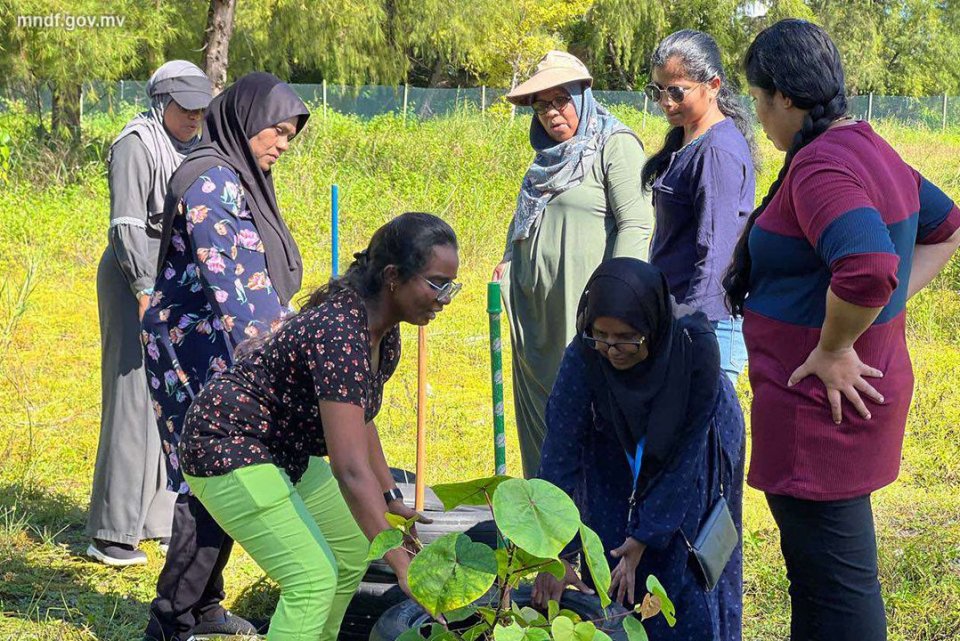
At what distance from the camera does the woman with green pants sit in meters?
2.60

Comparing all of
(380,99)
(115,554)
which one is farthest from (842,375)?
(380,99)

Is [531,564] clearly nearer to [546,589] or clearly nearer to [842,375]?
[546,589]

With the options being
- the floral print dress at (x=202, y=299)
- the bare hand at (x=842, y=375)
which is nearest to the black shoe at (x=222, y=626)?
the floral print dress at (x=202, y=299)

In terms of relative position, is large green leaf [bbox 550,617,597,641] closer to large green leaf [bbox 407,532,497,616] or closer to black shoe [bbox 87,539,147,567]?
large green leaf [bbox 407,532,497,616]

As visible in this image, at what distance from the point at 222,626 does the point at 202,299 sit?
1.02 m

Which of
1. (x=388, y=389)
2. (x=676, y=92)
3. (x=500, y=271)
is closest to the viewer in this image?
(x=676, y=92)

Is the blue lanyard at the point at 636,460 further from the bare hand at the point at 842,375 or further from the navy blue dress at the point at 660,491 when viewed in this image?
the bare hand at the point at 842,375

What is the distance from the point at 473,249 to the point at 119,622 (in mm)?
6411

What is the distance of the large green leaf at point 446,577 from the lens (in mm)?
1911

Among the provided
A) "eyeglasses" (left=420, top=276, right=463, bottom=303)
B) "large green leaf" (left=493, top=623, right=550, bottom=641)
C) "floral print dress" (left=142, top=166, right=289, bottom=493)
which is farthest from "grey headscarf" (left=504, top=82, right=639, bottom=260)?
"large green leaf" (left=493, top=623, right=550, bottom=641)

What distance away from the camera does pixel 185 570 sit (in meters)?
3.32

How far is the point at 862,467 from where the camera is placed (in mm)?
2566

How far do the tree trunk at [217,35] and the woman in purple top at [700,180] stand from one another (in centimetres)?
800

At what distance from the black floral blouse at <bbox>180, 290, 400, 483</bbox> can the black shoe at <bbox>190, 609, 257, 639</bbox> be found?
82cm
